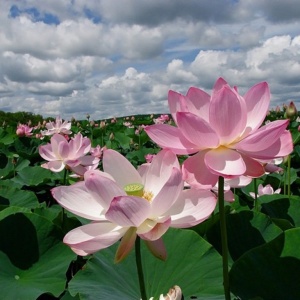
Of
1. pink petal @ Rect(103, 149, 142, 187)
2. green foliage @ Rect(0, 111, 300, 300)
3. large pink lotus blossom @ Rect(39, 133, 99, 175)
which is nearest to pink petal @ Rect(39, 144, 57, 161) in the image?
large pink lotus blossom @ Rect(39, 133, 99, 175)

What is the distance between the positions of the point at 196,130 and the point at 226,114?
7 centimetres

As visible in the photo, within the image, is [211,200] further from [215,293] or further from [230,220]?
[230,220]

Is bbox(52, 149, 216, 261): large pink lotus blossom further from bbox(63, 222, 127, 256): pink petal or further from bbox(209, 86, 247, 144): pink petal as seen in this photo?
bbox(209, 86, 247, 144): pink petal

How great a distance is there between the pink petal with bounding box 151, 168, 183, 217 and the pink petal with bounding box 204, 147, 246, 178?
0.21 feet

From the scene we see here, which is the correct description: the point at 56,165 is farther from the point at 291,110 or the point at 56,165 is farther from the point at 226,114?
the point at 226,114

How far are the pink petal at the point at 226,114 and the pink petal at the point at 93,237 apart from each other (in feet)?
0.89

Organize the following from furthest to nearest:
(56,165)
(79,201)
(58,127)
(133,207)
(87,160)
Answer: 1. (58,127)
2. (56,165)
3. (87,160)
4. (79,201)
5. (133,207)

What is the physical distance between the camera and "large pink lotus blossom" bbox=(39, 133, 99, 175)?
2316 millimetres

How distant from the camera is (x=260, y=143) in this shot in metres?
0.84

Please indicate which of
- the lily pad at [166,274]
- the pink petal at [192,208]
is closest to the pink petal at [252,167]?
the pink petal at [192,208]

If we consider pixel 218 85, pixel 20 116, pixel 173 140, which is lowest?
pixel 20 116

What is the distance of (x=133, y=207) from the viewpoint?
0.81 meters

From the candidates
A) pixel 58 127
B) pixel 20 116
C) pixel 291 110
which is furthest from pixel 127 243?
pixel 20 116

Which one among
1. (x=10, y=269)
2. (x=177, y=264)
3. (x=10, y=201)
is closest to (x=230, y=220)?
(x=177, y=264)
